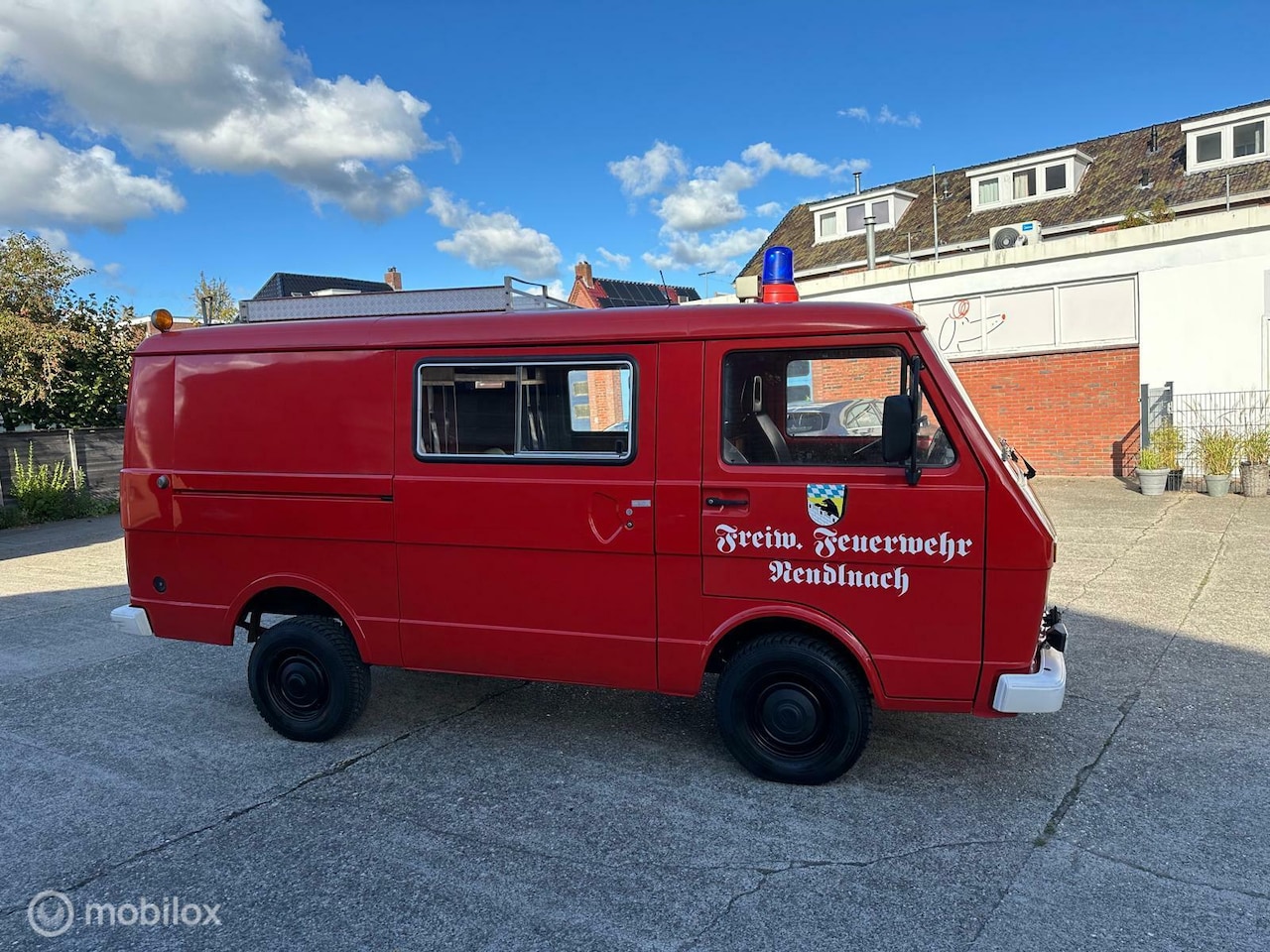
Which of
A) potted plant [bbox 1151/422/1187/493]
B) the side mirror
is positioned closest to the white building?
potted plant [bbox 1151/422/1187/493]

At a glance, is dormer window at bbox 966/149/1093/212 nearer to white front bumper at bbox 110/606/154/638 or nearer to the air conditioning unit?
the air conditioning unit

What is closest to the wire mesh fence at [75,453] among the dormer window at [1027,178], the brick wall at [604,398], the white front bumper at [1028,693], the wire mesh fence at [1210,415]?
the brick wall at [604,398]

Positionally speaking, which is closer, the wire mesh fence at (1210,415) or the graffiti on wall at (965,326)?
the wire mesh fence at (1210,415)

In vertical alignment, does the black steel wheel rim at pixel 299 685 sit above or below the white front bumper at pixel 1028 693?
below

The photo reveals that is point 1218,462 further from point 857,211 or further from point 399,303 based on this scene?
point 857,211

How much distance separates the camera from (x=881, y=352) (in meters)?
3.89

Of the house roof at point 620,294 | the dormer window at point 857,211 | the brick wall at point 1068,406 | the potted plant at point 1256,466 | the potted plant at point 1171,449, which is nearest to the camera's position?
the house roof at point 620,294

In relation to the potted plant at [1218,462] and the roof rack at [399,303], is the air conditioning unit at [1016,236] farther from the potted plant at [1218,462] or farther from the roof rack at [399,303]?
the roof rack at [399,303]

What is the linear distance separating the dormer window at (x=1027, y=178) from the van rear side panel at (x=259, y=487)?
2755 centimetres

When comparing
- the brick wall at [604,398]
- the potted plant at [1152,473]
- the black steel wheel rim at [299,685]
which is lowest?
the black steel wheel rim at [299,685]

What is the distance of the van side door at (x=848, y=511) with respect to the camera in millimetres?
3791

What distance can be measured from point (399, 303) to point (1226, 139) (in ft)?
88.2

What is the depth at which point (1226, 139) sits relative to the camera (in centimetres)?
2352

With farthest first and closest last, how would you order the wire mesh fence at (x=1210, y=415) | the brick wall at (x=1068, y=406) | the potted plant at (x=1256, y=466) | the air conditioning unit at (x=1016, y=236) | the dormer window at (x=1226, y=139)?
the dormer window at (x=1226, y=139)
the air conditioning unit at (x=1016, y=236)
the brick wall at (x=1068, y=406)
the wire mesh fence at (x=1210, y=415)
the potted plant at (x=1256, y=466)
